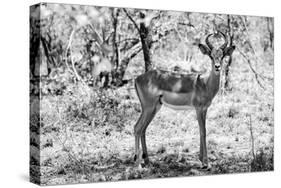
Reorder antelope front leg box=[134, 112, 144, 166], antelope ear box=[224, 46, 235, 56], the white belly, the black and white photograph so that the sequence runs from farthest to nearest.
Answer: antelope ear box=[224, 46, 235, 56], the white belly, antelope front leg box=[134, 112, 144, 166], the black and white photograph

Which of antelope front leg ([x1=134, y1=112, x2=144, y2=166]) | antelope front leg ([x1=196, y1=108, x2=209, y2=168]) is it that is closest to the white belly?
antelope front leg ([x1=196, y1=108, x2=209, y2=168])

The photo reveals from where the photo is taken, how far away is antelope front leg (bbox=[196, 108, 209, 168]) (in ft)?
31.2

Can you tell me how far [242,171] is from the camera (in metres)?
9.98

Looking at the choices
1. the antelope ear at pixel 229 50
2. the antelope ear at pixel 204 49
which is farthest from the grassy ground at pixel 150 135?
the antelope ear at pixel 204 49

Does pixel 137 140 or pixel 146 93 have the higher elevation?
pixel 146 93

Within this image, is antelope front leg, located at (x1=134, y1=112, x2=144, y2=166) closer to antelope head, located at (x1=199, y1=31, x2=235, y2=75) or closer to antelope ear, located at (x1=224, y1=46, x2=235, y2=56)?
antelope head, located at (x1=199, y1=31, x2=235, y2=75)

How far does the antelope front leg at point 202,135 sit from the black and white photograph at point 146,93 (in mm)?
14

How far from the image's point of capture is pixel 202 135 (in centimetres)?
955

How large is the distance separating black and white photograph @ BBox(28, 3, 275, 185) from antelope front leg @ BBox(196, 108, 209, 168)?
14 mm

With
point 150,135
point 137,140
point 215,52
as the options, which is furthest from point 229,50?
point 137,140

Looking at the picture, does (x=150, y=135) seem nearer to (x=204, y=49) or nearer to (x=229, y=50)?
(x=204, y=49)

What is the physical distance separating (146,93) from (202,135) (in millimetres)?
1022

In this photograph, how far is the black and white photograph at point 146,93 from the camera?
870 cm

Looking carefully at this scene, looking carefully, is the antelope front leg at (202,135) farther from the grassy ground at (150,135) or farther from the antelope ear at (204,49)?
the antelope ear at (204,49)
